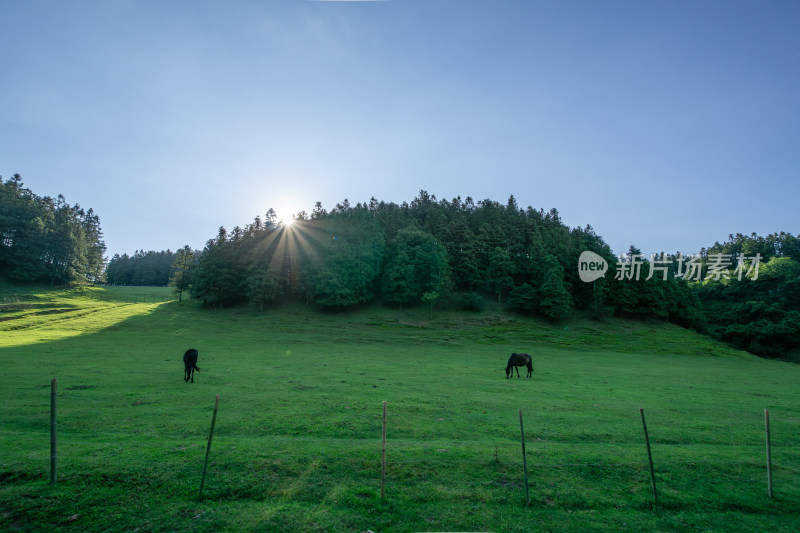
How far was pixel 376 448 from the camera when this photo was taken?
10477 millimetres

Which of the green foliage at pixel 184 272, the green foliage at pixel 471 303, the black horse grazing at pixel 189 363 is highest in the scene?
the green foliage at pixel 184 272

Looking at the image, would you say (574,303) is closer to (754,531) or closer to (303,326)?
(303,326)

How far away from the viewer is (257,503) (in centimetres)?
748

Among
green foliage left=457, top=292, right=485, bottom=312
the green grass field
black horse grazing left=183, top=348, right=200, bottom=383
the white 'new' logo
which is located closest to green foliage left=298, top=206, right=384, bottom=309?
green foliage left=457, top=292, right=485, bottom=312

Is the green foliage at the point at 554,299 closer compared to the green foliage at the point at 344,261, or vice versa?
the green foliage at the point at 344,261

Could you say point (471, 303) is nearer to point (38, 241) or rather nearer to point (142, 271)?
point (38, 241)

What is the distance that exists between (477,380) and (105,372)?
23727mm

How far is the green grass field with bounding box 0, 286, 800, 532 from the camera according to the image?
286 inches

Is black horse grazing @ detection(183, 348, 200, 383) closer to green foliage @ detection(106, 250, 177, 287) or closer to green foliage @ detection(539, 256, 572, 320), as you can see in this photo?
green foliage @ detection(539, 256, 572, 320)

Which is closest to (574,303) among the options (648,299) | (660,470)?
(648,299)

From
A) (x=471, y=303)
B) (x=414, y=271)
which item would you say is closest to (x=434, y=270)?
(x=414, y=271)

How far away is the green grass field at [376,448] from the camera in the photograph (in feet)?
23.8

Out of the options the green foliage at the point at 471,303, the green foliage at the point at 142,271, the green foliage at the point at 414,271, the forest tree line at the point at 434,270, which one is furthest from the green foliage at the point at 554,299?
the green foliage at the point at 142,271

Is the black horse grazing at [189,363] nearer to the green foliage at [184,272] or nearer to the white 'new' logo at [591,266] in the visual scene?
the green foliage at [184,272]
